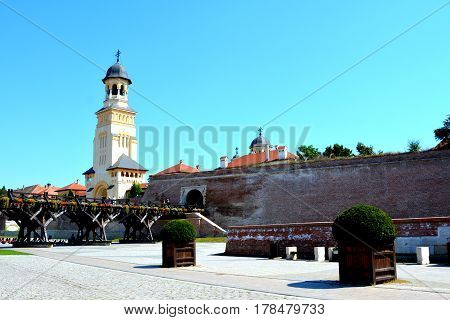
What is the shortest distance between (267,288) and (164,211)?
29153mm

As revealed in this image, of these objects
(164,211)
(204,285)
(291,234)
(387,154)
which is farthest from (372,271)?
(164,211)

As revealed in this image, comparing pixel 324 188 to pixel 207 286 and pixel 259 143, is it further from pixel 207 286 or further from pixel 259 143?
pixel 259 143

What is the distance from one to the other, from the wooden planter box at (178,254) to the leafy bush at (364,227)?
5347 millimetres

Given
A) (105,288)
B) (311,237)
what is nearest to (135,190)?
(311,237)

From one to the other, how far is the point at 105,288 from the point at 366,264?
16.4 ft

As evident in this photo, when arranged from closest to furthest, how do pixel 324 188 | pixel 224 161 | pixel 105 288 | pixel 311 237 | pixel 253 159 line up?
pixel 105 288, pixel 311 237, pixel 324 188, pixel 224 161, pixel 253 159

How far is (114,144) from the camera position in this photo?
63.5m

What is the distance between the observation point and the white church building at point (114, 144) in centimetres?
6054

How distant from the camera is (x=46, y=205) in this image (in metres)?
26.2

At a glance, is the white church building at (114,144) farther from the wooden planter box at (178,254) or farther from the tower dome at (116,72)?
the wooden planter box at (178,254)

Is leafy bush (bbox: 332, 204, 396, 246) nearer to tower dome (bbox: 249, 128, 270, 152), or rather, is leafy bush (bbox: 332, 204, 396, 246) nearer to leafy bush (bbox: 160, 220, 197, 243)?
leafy bush (bbox: 160, 220, 197, 243)

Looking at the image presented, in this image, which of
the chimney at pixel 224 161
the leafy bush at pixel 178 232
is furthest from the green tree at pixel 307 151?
the leafy bush at pixel 178 232

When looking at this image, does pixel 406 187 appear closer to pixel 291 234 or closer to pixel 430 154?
pixel 430 154

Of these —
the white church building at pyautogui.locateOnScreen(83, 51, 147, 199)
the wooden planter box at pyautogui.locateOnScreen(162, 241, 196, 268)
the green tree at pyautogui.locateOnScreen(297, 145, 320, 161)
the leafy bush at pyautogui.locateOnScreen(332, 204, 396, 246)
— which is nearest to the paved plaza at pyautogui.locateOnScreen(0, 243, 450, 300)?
the leafy bush at pyautogui.locateOnScreen(332, 204, 396, 246)
